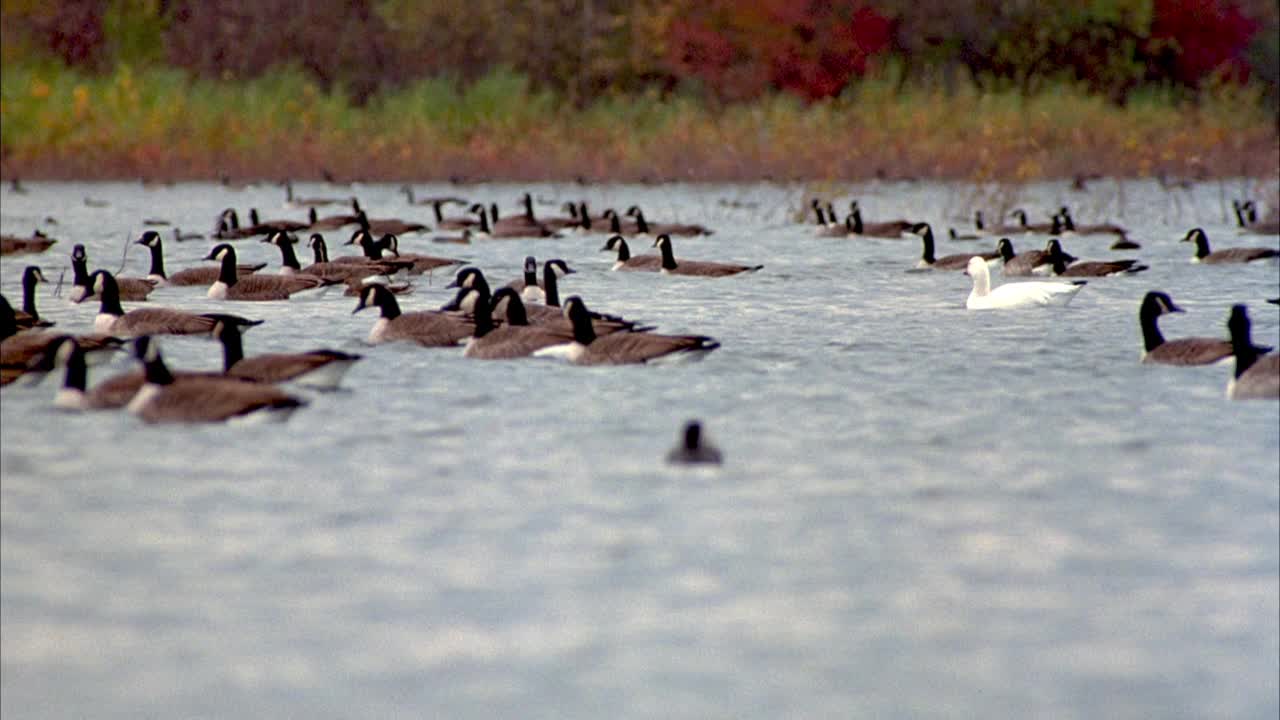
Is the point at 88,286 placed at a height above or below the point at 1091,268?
above

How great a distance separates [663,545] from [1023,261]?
15.7 metres

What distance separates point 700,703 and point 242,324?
10.6 meters

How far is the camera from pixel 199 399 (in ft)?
38.5

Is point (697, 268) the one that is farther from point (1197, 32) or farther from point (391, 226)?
point (1197, 32)

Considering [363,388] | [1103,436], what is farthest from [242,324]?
[1103,436]

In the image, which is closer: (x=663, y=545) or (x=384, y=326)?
(x=663, y=545)

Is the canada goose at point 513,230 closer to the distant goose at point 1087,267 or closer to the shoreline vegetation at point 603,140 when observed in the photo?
the distant goose at point 1087,267

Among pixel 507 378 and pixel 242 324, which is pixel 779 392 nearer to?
pixel 507 378

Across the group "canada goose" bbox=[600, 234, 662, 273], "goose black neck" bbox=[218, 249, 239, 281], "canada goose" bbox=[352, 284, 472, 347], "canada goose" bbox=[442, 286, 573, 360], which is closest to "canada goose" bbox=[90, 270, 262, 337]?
"canada goose" bbox=[352, 284, 472, 347]

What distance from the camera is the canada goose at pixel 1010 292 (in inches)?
746

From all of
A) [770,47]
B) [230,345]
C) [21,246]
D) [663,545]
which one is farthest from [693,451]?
[770,47]

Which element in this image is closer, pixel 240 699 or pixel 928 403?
pixel 240 699

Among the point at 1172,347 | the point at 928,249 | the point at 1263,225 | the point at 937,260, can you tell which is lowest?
the point at 1263,225

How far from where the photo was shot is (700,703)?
21.7 ft
